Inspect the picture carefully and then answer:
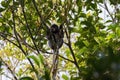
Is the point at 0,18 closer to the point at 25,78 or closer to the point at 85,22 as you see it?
the point at 85,22

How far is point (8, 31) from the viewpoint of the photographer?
13.0 feet

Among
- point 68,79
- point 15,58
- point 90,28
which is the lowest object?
point 68,79

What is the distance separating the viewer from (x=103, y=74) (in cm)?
73

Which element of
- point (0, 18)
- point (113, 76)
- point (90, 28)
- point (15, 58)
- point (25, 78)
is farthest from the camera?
point (15, 58)

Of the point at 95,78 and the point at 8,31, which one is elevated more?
the point at 8,31

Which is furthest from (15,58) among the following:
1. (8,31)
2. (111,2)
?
(111,2)

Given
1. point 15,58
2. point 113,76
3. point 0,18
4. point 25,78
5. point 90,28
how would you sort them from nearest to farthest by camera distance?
point 113,76
point 25,78
point 90,28
point 0,18
point 15,58

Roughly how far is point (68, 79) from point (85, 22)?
6.19 ft

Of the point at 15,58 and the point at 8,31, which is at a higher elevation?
the point at 15,58

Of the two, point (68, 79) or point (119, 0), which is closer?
point (68, 79)

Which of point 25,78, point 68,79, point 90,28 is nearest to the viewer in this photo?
point 25,78

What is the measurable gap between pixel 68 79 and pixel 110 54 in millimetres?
423

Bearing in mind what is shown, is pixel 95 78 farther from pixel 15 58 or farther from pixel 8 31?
pixel 15 58

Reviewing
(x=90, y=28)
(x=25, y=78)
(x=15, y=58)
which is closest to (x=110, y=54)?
(x=25, y=78)
